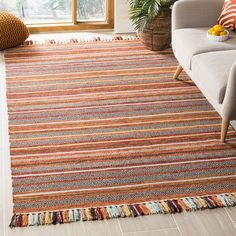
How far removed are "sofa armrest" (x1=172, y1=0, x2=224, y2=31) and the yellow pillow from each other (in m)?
1.28

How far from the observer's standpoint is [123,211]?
273 cm

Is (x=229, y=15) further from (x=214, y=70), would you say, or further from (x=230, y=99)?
(x=230, y=99)

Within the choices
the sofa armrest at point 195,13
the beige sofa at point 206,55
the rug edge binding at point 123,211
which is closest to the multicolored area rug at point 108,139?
the rug edge binding at point 123,211

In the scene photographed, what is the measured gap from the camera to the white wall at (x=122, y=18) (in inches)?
188

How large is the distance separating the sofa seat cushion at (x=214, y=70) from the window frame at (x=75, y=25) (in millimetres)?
1559

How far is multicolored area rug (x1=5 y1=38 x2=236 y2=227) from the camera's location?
281 centimetres

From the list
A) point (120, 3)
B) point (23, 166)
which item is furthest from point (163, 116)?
point (120, 3)

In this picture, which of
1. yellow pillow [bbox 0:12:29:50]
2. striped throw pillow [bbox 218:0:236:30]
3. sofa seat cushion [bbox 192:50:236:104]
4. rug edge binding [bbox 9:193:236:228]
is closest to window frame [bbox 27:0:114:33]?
yellow pillow [bbox 0:12:29:50]

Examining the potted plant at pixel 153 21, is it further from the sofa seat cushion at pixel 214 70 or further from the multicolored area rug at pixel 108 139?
the sofa seat cushion at pixel 214 70

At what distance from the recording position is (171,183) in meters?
2.95

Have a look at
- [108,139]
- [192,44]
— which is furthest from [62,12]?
[108,139]

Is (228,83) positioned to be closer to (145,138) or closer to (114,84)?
(145,138)

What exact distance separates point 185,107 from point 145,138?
49 centimetres

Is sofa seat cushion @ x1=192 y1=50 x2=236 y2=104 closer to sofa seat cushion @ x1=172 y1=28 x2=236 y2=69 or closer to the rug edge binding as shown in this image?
sofa seat cushion @ x1=172 y1=28 x2=236 y2=69
